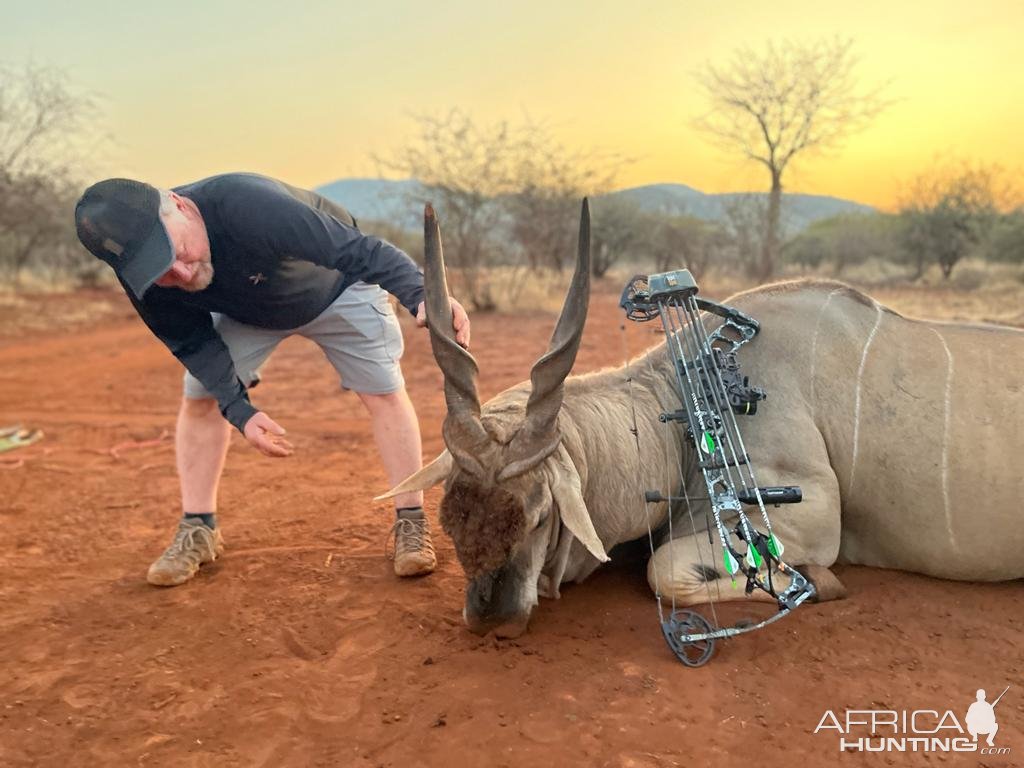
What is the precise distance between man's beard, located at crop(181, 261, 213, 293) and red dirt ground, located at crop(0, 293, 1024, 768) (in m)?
1.49

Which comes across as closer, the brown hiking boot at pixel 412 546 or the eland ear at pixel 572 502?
the eland ear at pixel 572 502

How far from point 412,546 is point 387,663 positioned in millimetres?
946

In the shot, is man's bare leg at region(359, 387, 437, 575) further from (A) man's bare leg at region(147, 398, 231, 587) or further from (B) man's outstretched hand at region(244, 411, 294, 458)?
(A) man's bare leg at region(147, 398, 231, 587)

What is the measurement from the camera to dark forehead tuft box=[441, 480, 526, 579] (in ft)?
9.86

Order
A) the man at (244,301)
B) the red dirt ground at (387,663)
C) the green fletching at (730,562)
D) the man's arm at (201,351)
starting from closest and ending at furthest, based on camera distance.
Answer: the red dirt ground at (387,663)
the green fletching at (730,562)
the man at (244,301)
the man's arm at (201,351)

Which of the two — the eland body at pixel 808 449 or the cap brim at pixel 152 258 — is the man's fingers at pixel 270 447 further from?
the cap brim at pixel 152 258

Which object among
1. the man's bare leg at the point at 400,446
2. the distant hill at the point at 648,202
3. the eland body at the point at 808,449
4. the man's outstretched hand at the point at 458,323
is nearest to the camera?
the eland body at the point at 808,449

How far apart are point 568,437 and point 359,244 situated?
1.37 meters

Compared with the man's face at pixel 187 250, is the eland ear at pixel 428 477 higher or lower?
lower

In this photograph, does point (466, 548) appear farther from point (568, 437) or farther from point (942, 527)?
point (942, 527)

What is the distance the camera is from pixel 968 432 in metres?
3.73

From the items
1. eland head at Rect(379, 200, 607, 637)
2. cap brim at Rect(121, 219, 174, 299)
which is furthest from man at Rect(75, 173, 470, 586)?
eland head at Rect(379, 200, 607, 637)

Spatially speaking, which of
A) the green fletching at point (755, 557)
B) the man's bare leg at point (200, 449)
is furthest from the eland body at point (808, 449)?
the man's bare leg at point (200, 449)

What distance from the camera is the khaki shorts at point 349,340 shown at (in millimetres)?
4172
